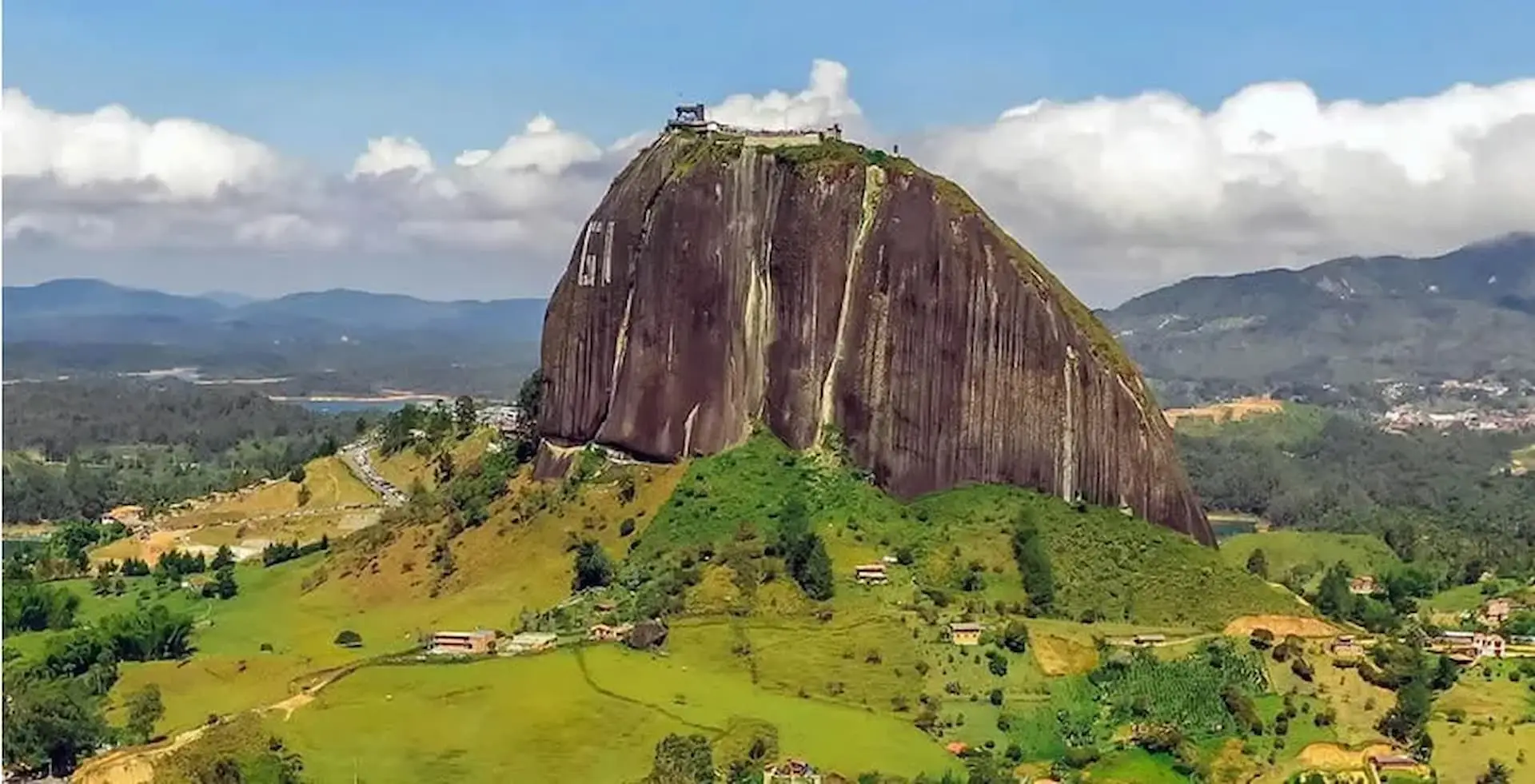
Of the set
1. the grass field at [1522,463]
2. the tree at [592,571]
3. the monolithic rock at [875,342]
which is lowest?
the grass field at [1522,463]

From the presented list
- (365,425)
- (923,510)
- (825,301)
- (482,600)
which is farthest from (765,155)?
(365,425)

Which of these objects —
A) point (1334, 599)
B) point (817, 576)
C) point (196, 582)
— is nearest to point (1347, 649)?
point (1334, 599)

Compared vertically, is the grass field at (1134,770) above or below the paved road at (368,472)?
below

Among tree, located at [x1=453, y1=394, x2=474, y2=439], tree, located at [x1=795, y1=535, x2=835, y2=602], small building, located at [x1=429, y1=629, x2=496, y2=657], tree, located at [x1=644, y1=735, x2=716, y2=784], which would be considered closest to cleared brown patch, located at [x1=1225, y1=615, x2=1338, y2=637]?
tree, located at [x1=795, y1=535, x2=835, y2=602]

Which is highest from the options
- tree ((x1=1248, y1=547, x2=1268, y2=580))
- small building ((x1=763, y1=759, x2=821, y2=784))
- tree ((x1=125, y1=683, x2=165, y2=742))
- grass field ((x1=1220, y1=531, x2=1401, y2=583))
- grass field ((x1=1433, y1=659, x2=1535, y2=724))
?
tree ((x1=1248, y1=547, x2=1268, y2=580))

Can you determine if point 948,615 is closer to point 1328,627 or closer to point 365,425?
point 1328,627

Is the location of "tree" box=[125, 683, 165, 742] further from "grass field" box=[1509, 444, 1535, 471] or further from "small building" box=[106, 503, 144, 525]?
"grass field" box=[1509, 444, 1535, 471]

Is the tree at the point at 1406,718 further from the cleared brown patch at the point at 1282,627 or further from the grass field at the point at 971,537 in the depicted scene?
the grass field at the point at 971,537

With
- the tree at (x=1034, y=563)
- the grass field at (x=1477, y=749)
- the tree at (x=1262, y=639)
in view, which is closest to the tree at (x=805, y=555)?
the tree at (x=1034, y=563)
